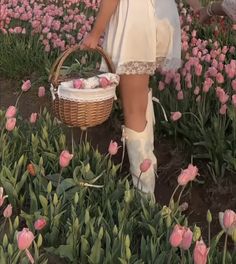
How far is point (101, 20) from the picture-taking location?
2615mm

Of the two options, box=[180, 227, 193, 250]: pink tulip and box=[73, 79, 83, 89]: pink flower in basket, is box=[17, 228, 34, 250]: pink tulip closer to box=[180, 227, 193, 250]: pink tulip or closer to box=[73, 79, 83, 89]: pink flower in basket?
box=[180, 227, 193, 250]: pink tulip

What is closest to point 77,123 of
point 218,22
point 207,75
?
point 207,75

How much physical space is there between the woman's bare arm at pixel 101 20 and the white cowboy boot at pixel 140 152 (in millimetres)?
499

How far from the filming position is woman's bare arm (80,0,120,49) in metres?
2.60

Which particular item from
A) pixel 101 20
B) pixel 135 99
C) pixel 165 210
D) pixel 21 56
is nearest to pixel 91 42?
pixel 101 20

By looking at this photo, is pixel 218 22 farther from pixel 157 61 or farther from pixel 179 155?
pixel 157 61

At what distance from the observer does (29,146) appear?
9.57 feet

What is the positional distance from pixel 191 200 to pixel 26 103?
199 cm

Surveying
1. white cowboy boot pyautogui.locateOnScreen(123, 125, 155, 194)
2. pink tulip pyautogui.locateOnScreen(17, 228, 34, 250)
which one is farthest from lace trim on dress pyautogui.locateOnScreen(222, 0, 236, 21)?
pink tulip pyautogui.locateOnScreen(17, 228, 34, 250)

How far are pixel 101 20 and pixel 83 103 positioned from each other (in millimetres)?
392

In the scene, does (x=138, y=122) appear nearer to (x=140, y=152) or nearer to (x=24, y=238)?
(x=140, y=152)

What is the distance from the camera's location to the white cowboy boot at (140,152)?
113 inches

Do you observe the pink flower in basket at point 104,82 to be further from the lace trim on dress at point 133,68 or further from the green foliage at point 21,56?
the green foliage at point 21,56

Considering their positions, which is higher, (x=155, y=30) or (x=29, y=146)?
(x=155, y=30)
